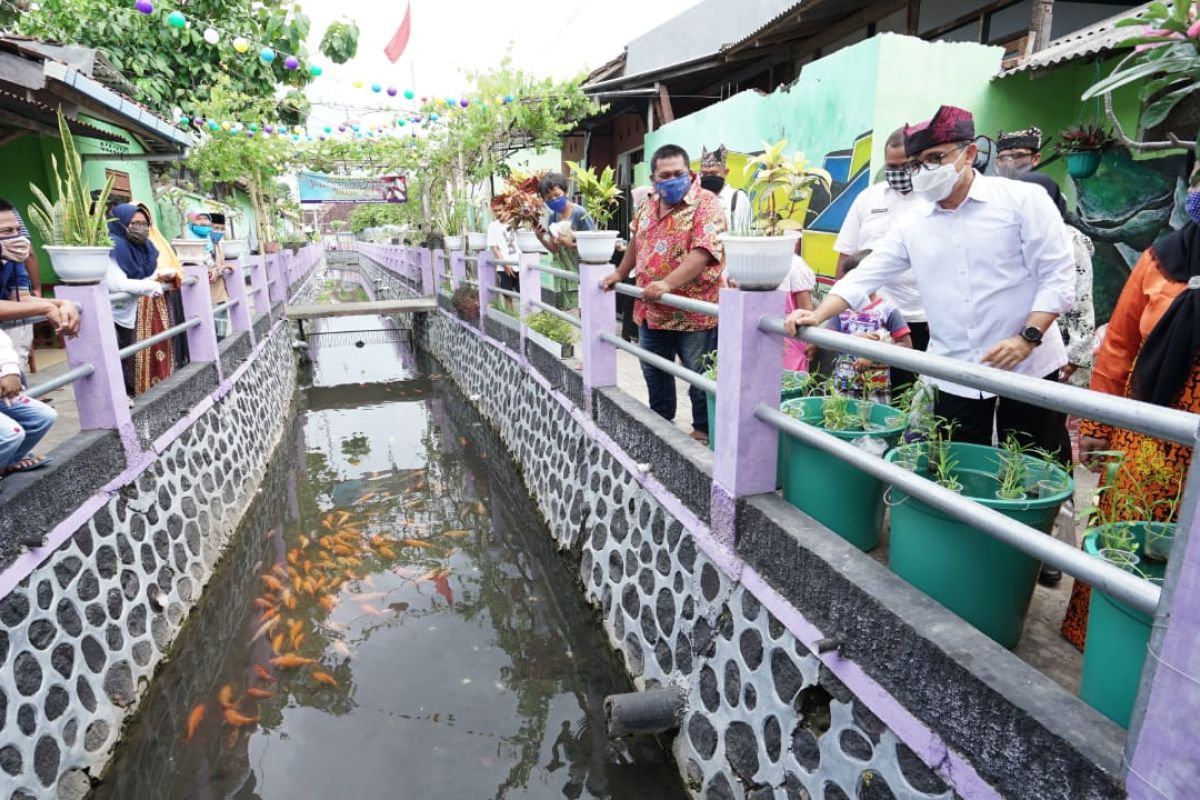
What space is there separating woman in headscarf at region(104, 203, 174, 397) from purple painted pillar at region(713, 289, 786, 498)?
3.93 m

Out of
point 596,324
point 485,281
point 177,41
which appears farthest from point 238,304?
point 177,41

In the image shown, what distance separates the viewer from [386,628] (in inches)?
173

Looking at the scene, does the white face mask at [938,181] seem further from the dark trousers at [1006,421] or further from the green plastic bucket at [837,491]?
the green plastic bucket at [837,491]

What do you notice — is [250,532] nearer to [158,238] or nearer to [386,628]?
[386,628]

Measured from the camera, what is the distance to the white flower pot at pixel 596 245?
4.03 meters

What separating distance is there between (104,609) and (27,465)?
79 cm

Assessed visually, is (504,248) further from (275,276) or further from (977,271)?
(977,271)

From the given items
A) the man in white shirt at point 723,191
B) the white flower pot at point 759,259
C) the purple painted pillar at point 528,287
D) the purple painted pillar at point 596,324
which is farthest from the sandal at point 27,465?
the purple painted pillar at point 528,287

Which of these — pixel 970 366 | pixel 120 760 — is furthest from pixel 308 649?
pixel 970 366

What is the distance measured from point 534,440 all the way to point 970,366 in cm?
486

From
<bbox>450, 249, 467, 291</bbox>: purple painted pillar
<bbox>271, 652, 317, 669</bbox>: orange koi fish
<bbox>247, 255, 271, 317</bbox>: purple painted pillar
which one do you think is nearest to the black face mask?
<bbox>271, 652, 317, 669</bbox>: orange koi fish

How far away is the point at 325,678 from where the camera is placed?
383cm

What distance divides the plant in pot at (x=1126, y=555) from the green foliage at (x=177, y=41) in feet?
44.2

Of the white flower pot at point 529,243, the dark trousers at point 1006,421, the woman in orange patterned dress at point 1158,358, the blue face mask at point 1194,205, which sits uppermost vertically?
the blue face mask at point 1194,205
